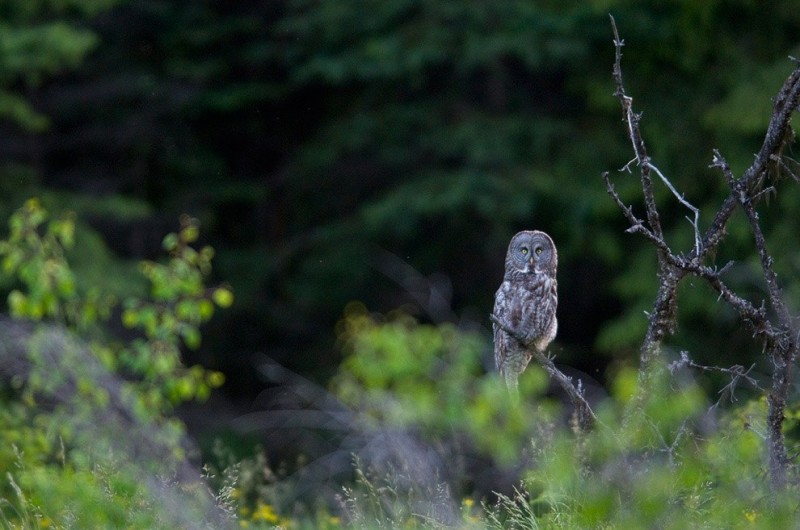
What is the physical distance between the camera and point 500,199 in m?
12.0

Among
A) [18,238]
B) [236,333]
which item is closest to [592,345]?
[236,333]

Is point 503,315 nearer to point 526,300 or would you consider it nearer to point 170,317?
point 526,300

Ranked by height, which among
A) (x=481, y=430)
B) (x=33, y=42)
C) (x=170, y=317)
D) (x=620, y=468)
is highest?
(x=33, y=42)

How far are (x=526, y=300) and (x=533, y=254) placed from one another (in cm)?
22

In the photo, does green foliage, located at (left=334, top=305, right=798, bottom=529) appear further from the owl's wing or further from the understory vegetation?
the owl's wing

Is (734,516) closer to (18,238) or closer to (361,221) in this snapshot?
(18,238)

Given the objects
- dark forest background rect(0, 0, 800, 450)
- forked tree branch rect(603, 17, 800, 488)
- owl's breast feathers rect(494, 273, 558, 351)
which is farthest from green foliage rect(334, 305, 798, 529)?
dark forest background rect(0, 0, 800, 450)

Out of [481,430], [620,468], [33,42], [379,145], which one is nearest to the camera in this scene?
[620,468]

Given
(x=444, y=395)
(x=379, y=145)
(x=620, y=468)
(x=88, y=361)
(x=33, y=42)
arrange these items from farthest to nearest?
(x=379, y=145), (x=33, y=42), (x=444, y=395), (x=88, y=361), (x=620, y=468)

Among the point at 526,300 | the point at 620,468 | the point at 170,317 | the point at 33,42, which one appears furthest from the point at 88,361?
the point at 620,468

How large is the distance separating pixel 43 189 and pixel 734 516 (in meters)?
10.1

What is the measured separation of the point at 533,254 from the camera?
5723 mm

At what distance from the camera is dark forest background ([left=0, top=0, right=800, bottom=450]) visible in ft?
37.0

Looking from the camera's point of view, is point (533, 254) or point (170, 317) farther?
point (170, 317)
